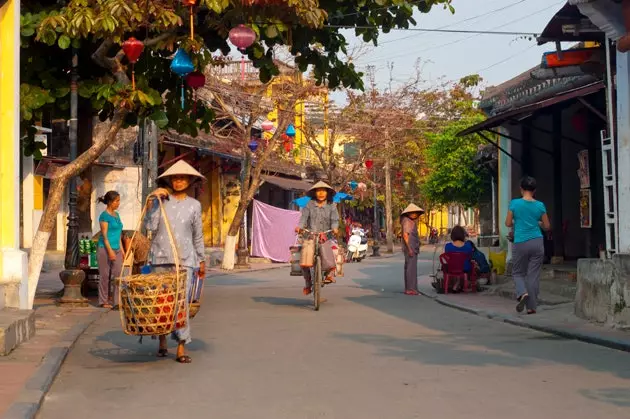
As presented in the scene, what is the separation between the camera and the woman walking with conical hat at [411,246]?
1908 centimetres

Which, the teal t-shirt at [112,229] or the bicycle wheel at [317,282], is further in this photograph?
the teal t-shirt at [112,229]

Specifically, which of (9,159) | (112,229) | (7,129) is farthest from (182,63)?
(112,229)

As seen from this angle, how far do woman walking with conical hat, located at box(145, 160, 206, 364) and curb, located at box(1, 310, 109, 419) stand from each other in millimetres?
1056

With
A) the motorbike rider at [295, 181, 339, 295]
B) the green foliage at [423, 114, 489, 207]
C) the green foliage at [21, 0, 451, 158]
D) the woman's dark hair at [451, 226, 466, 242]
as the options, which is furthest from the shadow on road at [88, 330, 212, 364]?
the green foliage at [423, 114, 489, 207]

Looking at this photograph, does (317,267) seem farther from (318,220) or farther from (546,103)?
(546,103)

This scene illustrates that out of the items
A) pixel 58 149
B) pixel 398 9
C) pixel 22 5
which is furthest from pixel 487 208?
pixel 22 5

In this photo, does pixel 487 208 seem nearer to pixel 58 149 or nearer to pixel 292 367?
pixel 58 149

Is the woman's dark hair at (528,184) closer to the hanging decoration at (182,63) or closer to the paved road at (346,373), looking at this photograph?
the paved road at (346,373)

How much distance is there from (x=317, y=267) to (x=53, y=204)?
416 centimetres

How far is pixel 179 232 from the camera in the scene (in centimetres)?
978

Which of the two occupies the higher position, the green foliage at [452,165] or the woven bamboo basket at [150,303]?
the green foliage at [452,165]

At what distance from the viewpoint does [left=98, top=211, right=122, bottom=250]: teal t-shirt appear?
1584 centimetres

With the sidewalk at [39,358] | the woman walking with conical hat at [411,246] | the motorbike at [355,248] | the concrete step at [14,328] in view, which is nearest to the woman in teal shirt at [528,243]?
the woman walking with conical hat at [411,246]

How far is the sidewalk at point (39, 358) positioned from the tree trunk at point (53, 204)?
2.21 feet
